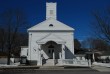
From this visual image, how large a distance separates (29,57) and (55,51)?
18.0 ft

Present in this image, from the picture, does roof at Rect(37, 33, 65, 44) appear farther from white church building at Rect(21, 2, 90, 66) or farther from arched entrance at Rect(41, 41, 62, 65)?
arched entrance at Rect(41, 41, 62, 65)

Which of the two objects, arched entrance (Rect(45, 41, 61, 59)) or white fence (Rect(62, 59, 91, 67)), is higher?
arched entrance (Rect(45, 41, 61, 59))

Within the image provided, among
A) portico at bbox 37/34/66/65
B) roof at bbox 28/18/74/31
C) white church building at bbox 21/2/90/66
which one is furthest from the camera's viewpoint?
roof at bbox 28/18/74/31

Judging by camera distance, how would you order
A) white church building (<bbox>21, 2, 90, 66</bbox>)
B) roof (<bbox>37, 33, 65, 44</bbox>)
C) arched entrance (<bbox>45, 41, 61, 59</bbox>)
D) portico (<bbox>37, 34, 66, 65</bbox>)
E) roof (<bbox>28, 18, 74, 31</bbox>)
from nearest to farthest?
portico (<bbox>37, 34, 66, 65</bbox>)
white church building (<bbox>21, 2, 90, 66</bbox>)
roof (<bbox>37, 33, 65, 44</bbox>)
arched entrance (<bbox>45, 41, 61, 59</bbox>)
roof (<bbox>28, 18, 74, 31</bbox>)

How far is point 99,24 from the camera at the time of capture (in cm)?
4541

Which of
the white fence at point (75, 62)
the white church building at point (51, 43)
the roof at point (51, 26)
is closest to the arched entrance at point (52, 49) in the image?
the white church building at point (51, 43)

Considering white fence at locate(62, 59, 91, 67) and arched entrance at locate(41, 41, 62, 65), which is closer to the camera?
white fence at locate(62, 59, 91, 67)

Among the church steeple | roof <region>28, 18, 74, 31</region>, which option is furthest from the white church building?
the church steeple

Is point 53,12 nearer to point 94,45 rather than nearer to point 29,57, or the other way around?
point 29,57

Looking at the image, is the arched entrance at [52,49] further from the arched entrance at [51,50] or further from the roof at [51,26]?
the roof at [51,26]

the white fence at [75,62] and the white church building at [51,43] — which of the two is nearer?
the white fence at [75,62]

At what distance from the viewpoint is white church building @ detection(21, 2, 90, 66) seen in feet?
149

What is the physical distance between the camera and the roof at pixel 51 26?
165ft

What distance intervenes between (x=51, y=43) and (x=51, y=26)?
4.34 meters
